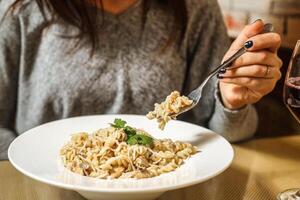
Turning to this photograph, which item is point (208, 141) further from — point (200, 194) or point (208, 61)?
point (208, 61)

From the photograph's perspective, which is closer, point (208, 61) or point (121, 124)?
point (121, 124)

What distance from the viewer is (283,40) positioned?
1.95m

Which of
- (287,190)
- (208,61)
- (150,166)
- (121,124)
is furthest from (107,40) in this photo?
(287,190)

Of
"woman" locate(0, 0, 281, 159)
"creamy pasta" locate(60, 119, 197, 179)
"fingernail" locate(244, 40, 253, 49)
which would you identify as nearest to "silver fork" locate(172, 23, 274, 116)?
"fingernail" locate(244, 40, 253, 49)

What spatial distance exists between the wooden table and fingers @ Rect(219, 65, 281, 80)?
0.69 ft

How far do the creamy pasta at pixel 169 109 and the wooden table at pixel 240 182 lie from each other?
0.16 m

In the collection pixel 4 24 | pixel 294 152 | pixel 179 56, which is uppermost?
pixel 4 24

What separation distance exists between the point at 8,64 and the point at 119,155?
2.10 feet

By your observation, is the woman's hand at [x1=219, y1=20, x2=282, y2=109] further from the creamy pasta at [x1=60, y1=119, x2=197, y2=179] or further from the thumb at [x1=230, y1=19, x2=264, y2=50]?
the creamy pasta at [x1=60, y1=119, x2=197, y2=179]

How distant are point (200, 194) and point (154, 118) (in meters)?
0.22

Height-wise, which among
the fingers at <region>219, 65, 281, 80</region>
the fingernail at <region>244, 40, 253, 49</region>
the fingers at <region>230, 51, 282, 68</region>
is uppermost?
the fingernail at <region>244, 40, 253, 49</region>

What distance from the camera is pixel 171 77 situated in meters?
1.46

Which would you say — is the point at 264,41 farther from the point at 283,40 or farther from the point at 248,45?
the point at 283,40

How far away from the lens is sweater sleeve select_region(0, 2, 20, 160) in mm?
1396
